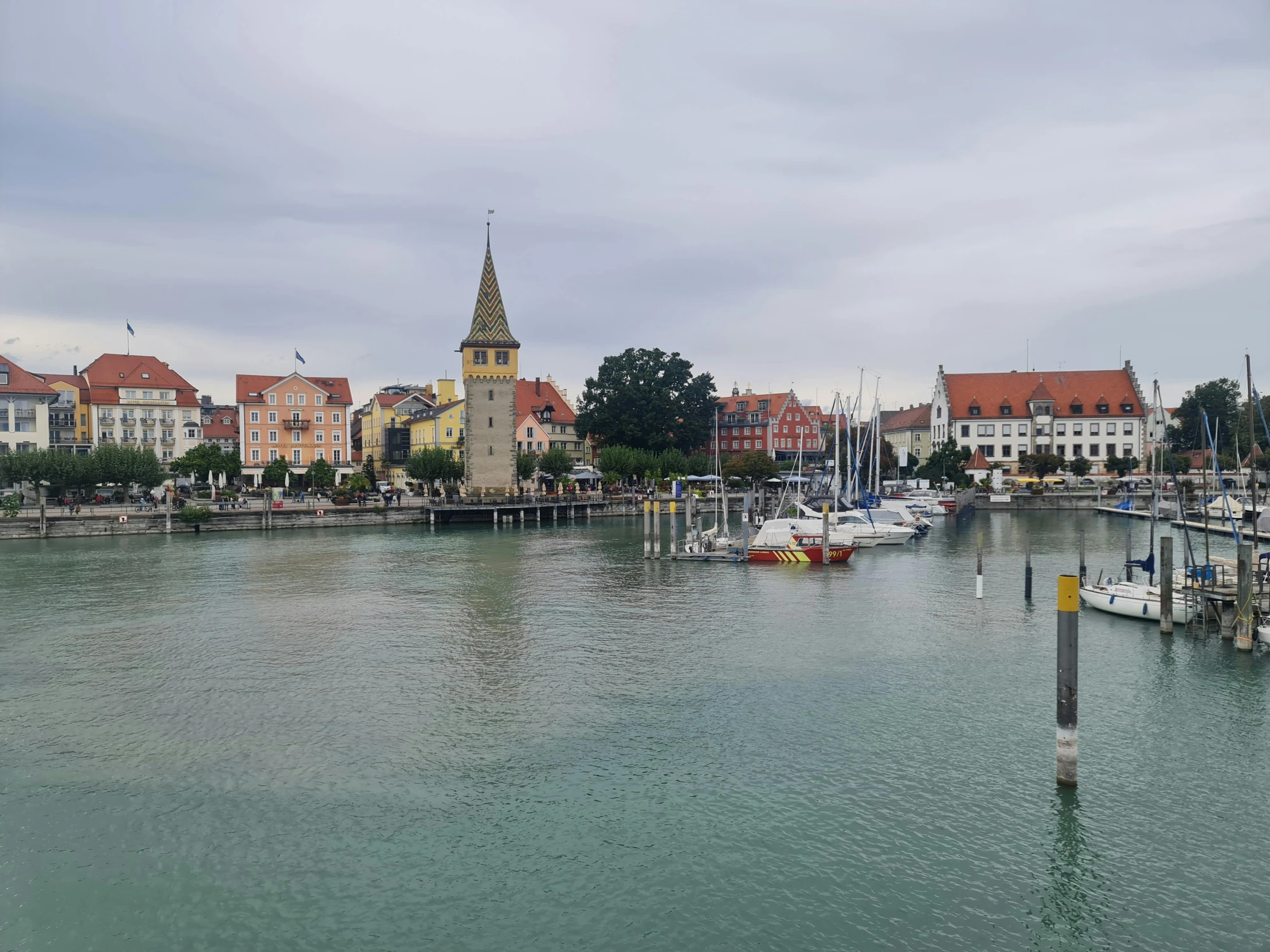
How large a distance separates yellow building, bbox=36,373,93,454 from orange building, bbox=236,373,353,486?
15.3 m

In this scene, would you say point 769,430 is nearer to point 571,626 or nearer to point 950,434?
point 950,434

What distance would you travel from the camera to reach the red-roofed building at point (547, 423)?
115 meters

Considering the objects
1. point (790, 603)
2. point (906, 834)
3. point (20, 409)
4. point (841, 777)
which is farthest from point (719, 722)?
point (20, 409)

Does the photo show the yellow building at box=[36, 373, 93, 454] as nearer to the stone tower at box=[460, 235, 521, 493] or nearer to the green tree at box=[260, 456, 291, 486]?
the green tree at box=[260, 456, 291, 486]

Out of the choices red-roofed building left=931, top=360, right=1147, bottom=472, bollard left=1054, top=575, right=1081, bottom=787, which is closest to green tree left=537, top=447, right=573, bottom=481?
red-roofed building left=931, top=360, right=1147, bottom=472

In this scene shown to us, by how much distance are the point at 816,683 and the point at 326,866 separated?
13.7m

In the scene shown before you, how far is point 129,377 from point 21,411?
1273cm

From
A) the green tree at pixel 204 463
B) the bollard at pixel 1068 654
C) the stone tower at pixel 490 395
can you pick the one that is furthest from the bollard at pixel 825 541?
the green tree at pixel 204 463

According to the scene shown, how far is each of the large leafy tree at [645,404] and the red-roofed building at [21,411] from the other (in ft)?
192

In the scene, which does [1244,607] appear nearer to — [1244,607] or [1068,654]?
[1244,607]

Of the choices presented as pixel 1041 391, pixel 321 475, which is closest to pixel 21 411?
pixel 321 475

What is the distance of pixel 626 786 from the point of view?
1694 centimetres

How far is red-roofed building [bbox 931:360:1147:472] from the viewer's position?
113m

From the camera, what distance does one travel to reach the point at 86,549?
58.8 m
